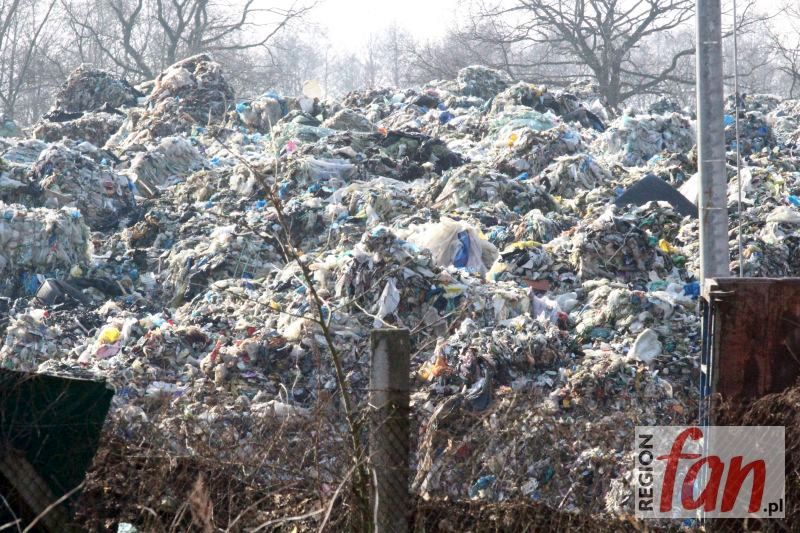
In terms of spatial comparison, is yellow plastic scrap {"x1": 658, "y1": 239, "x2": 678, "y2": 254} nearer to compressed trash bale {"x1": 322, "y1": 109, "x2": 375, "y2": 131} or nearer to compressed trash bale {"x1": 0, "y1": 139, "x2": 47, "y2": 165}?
compressed trash bale {"x1": 322, "y1": 109, "x2": 375, "y2": 131}

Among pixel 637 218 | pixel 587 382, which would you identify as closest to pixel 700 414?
pixel 587 382

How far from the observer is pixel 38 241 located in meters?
10.0

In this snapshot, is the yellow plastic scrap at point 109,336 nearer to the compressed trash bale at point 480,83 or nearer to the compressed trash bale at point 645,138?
the compressed trash bale at point 645,138

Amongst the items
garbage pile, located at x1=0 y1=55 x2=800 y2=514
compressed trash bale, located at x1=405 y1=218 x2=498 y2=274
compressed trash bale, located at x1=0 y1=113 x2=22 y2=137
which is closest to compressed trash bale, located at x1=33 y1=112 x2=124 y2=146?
garbage pile, located at x1=0 y1=55 x2=800 y2=514

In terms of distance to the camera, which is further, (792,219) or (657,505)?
(792,219)

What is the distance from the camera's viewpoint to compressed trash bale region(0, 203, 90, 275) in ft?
32.3

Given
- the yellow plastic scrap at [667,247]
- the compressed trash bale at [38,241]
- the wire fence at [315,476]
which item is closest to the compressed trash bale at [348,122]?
the compressed trash bale at [38,241]

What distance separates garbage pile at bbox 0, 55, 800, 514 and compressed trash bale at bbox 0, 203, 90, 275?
2cm

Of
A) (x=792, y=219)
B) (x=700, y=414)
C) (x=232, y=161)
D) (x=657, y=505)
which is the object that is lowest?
(x=657, y=505)

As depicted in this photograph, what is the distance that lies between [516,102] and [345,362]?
10314 mm

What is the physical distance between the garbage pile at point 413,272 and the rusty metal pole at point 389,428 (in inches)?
8.1

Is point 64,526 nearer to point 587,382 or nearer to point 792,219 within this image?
point 587,382

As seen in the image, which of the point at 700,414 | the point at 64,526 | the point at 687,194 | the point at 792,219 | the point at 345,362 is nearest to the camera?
the point at 64,526

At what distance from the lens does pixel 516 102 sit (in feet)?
54.3
